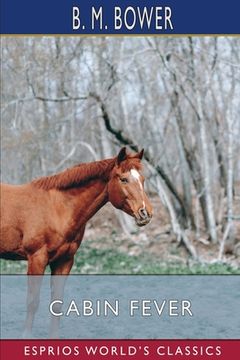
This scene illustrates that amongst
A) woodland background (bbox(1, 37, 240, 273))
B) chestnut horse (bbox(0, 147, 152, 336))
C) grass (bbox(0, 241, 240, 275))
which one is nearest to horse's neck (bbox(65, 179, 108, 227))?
chestnut horse (bbox(0, 147, 152, 336))

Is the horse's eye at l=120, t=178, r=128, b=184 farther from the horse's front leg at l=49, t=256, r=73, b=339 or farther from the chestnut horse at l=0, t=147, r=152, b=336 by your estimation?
the horse's front leg at l=49, t=256, r=73, b=339

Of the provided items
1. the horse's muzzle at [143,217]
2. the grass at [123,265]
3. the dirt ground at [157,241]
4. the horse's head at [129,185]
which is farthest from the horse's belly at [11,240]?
the dirt ground at [157,241]

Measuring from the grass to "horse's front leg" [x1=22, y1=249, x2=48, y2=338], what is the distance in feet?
13.9

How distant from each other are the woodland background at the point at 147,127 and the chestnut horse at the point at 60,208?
4846 mm

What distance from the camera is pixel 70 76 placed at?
9.99 meters

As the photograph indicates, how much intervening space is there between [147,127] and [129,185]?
7.90 m

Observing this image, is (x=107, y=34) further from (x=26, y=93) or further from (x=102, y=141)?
(x=102, y=141)

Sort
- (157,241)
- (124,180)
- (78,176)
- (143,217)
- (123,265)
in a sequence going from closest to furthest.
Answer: (143,217), (124,180), (78,176), (123,265), (157,241)

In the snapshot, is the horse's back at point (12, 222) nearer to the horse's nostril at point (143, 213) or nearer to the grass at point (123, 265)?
the horse's nostril at point (143, 213)

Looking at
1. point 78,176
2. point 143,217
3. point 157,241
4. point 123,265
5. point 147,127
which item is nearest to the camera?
point 143,217

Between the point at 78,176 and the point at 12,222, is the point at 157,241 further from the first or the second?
the point at 12,222

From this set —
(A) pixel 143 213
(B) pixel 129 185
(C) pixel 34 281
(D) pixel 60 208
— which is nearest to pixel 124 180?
(B) pixel 129 185

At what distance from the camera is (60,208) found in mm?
3869

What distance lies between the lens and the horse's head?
373cm
